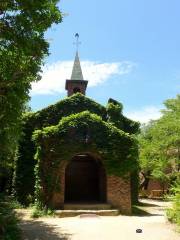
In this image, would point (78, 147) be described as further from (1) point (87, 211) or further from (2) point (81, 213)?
(2) point (81, 213)

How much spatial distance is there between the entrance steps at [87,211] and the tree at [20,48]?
281 inches

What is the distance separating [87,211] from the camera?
18.7 m

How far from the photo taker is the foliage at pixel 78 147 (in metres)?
20.2

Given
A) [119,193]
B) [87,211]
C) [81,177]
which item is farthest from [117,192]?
[81,177]

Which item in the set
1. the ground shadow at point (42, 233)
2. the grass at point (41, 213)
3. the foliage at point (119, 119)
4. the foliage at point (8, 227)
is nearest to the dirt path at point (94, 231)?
the ground shadow at point (42, 233)

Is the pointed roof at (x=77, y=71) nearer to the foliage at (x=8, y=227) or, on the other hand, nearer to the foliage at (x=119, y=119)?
the foliage at (x=119, y=119)

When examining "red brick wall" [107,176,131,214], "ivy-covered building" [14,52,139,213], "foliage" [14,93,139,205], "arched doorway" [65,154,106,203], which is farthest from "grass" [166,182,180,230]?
"arched doorway" [65,154,106,203]

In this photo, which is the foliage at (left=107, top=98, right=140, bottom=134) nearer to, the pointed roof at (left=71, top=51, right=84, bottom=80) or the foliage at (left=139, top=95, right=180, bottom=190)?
the foliage at (left=139, top=95, right=180, bottom=190)

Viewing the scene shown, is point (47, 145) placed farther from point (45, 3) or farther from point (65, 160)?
point (45, 3)

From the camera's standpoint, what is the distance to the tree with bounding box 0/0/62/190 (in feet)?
34.7

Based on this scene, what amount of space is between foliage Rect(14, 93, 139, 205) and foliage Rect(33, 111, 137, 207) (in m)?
3.13

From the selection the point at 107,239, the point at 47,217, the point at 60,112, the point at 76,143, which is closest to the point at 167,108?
the point at 60,112

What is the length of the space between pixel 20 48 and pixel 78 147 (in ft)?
34.8

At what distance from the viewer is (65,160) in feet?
67.2
